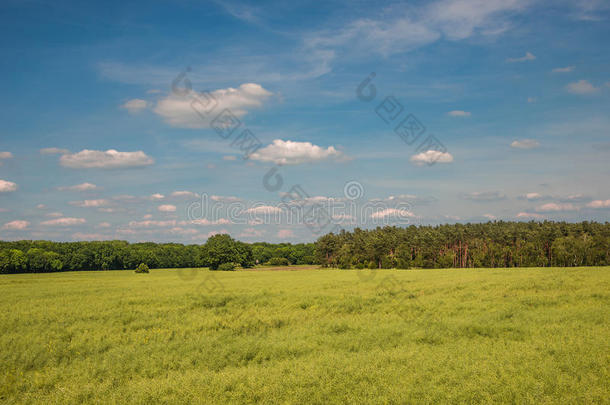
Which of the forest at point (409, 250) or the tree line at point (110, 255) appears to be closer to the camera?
the forest at point (409, 250)

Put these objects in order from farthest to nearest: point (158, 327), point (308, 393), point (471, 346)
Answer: point (158, 327)
point (471, 346)
point (308, 393)

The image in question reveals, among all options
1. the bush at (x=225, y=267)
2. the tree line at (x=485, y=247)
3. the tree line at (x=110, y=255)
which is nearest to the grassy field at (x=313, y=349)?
the bush at (x=225, y=267)

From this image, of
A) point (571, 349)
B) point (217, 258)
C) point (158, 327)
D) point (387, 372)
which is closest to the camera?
point (387, 372)

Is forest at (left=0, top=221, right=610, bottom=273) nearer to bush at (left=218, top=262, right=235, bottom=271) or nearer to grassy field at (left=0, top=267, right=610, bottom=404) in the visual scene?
bush at (left=218, top=262, right=235, bottom=271)

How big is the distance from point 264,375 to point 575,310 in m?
20.4

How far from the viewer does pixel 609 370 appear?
1334 centimetres

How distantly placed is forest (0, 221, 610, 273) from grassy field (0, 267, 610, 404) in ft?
243

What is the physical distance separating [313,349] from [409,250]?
306 feet

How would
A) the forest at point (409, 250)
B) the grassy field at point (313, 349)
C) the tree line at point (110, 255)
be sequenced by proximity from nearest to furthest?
the grassy field at point (313, 349) < the forest at point (409, 250) < the tree line at point (110, 255)

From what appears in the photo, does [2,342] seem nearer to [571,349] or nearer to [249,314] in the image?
[249,314]

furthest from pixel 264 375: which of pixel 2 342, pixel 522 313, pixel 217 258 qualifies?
pixel 217 258

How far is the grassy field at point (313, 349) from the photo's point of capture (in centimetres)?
1295

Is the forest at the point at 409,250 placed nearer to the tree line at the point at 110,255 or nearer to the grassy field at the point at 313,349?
the tree line at the point at 110,255

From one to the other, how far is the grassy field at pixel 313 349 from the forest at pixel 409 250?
243 feet
